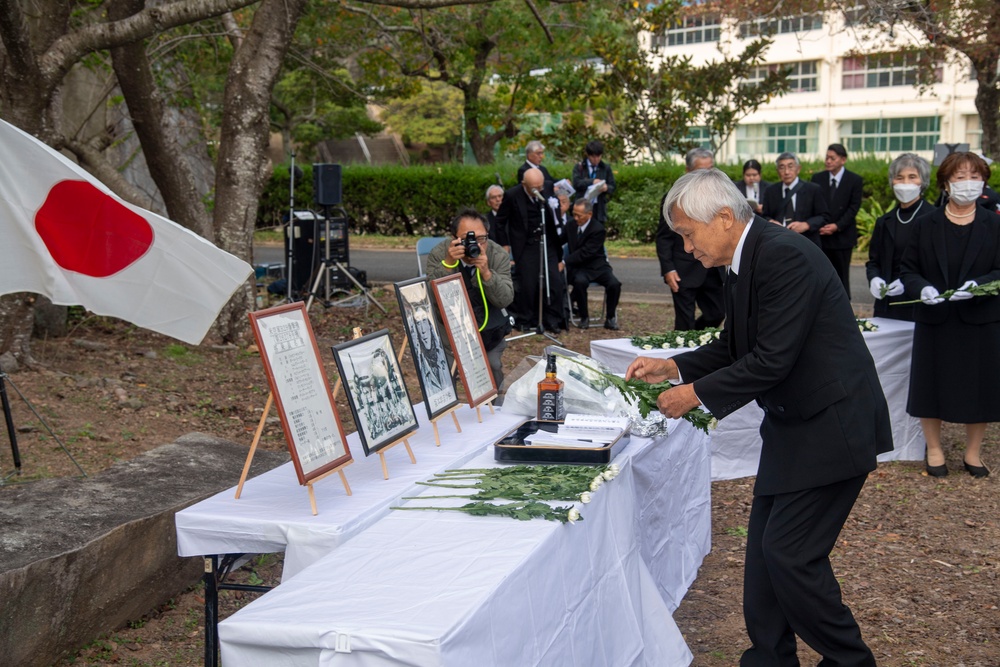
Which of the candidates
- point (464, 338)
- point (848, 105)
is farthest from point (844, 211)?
point (848, 105)

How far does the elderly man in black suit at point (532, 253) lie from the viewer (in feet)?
36.3

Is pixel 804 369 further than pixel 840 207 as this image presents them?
No

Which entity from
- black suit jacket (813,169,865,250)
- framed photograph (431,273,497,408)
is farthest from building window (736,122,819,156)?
framed photograph (431,273,497,408)

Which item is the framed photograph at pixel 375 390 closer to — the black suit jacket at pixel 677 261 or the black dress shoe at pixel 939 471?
the black dress shoe at pixel 939 471

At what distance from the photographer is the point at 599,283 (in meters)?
11.5

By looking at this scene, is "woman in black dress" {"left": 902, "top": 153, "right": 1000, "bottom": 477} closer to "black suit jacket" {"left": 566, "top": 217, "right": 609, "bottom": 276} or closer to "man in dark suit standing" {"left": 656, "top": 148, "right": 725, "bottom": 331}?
"man in dark suit standing" {"left": 656, "top": 148, "right": 725, "bottom": 331}

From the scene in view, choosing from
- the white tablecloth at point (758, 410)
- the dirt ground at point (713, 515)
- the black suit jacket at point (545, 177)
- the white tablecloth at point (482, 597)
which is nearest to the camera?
the white tablecloth at point (482, 597)

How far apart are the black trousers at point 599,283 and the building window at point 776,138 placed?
4042 cm

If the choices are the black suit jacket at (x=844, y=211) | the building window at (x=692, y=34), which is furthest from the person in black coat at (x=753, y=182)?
the building window at (x=692, y=34)

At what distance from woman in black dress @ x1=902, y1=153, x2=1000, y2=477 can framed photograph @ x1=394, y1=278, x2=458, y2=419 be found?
3.14m

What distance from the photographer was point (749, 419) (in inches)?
255

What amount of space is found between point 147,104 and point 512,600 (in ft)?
25.1

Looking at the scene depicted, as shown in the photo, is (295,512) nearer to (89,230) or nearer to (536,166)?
(89,230)

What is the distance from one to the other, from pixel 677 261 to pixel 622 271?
824 centimetres
